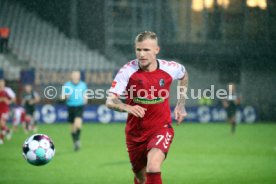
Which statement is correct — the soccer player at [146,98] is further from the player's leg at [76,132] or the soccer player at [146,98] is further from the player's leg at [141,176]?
the player's leg at [76,132]

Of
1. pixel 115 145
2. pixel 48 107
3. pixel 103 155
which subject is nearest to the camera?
pixel 103 155

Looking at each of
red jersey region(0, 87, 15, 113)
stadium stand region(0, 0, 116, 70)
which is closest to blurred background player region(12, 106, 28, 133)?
red jersey region(0, 87, 15, 113)

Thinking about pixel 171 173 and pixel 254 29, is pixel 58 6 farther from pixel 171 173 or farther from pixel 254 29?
pixel 171 173

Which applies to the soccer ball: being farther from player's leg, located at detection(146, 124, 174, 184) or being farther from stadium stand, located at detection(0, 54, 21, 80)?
stadium stand, located at detection(0, 54, 21, 80)

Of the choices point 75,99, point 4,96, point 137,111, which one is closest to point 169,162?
point 75,99

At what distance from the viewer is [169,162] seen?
→ 1411cm

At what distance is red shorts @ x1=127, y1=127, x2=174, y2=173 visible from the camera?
7.78 meters

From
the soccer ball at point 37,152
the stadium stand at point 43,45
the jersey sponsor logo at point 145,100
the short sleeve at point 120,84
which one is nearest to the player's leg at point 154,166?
the jersey sponsor logo at point 145,100

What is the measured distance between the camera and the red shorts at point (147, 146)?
25.5 ft

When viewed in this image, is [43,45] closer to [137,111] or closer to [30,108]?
[30,108]

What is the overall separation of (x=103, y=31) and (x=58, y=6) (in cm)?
416

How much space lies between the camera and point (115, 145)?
18.5 meters

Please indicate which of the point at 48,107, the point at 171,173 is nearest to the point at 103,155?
the point at 171,173

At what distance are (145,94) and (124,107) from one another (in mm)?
546
